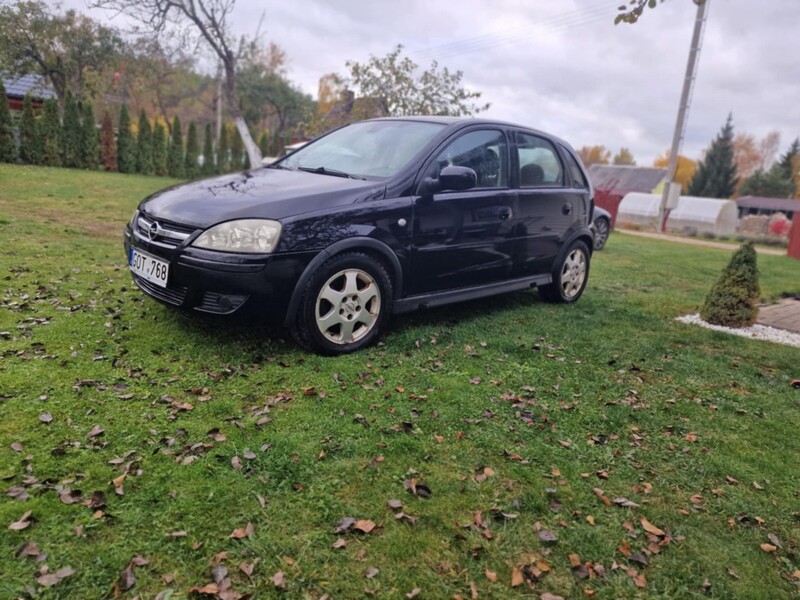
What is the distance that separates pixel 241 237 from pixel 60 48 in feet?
74.7

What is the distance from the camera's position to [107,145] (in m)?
19.9

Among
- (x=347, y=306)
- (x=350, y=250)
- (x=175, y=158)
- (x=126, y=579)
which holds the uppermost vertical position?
(x=175, y=158)

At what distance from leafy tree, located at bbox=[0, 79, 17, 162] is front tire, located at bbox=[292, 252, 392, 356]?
16723mm

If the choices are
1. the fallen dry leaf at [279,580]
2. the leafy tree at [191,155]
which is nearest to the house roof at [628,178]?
the leafy tree at [191,155]

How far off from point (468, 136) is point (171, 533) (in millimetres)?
3666

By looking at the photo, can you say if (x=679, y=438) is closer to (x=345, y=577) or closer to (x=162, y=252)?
(x=345, y=577)

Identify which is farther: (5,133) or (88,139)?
(88,139)

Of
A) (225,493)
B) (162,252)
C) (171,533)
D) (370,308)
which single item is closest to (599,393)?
(370,308)

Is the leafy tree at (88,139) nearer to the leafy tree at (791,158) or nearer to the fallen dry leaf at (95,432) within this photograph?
the fallen dry leaf at (95,432)

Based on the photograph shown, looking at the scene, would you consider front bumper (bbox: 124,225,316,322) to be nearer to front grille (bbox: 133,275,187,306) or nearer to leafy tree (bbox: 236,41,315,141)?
front grille (bbox: 133,275,187,306)

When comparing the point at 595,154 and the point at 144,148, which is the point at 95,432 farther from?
the point at 595,154

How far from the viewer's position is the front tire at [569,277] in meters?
5.80

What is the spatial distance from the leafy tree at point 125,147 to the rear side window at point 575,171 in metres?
18.7

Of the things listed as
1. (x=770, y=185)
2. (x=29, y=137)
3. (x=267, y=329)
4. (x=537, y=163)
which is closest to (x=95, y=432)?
(x=267, y=329)
